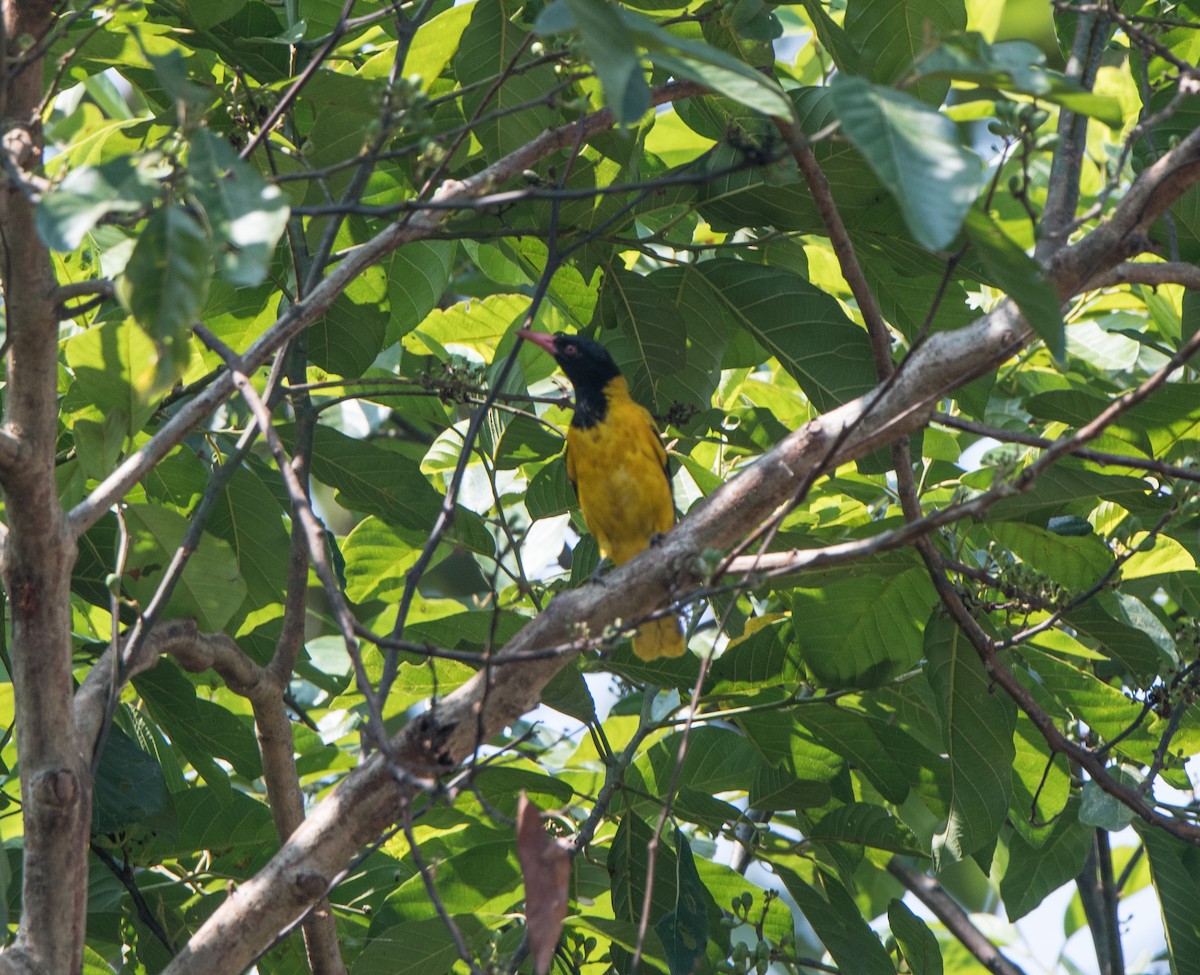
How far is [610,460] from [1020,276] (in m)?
2.78

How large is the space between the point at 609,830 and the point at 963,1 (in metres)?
2.35

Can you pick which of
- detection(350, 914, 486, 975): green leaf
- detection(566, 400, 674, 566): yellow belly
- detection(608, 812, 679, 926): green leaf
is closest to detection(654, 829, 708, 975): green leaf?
detection(608, 812, 679, 926): green leaf

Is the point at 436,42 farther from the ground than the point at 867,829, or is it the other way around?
the point at 436,42

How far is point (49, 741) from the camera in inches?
86.3

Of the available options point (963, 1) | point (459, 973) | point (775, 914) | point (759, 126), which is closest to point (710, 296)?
point (759, 126)

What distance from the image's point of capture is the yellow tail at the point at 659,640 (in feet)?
11.3

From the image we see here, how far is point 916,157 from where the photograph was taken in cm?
142

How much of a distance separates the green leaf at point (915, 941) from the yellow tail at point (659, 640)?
849 mm

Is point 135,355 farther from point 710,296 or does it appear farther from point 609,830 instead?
point 609,830

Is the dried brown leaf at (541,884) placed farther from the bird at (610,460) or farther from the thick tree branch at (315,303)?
the bird at (610,460)

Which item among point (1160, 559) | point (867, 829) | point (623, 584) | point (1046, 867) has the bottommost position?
point (1046, 867)

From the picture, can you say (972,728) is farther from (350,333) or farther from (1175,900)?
(350,333)

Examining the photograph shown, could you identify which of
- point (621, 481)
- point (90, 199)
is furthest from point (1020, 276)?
point (621, 481)

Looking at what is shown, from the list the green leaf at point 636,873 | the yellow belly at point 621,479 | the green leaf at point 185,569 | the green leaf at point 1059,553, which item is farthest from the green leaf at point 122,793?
the green leaf at point 1059,553
